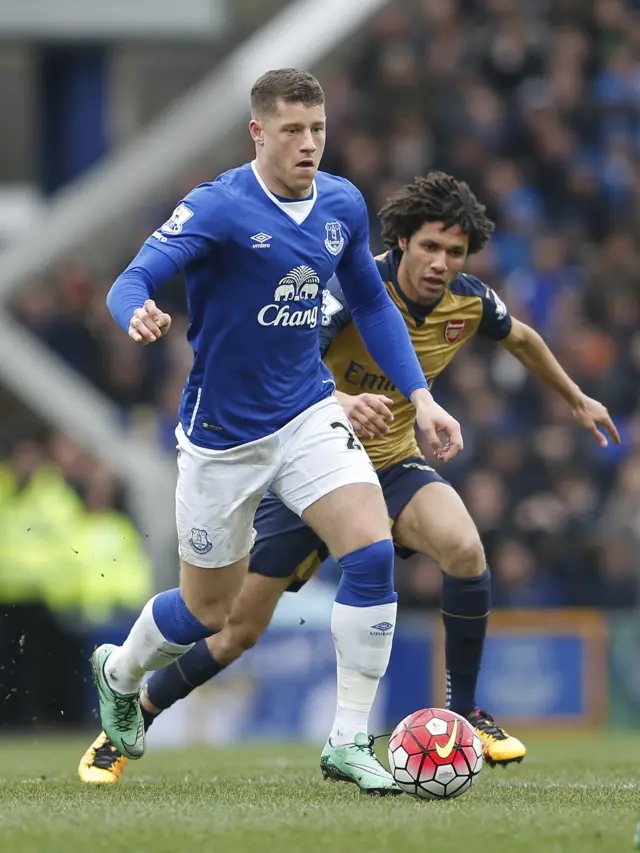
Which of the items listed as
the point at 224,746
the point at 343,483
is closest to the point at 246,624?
the point at 343,483

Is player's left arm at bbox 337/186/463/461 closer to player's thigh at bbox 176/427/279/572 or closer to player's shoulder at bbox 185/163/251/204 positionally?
player's shoulder at bbox 185/163/251/204

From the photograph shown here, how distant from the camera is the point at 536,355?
7727 mm

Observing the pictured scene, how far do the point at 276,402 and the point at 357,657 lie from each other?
1.01 metres

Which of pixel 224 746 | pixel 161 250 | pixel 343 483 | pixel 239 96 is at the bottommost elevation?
pixel 224 746

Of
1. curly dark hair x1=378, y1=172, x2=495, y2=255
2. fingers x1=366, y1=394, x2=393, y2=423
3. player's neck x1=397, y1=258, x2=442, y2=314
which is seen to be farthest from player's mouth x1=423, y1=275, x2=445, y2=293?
fingers x1=366, y1=394, x2=393, y2=423

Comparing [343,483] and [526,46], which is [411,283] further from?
[526,46]

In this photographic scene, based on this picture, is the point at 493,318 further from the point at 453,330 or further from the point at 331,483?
the point at 331,483

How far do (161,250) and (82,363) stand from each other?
10345mm

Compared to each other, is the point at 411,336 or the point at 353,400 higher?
the point at 411,336

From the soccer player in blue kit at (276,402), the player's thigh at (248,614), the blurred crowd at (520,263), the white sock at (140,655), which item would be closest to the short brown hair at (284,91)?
the soccer player in blue kit at (276,402)

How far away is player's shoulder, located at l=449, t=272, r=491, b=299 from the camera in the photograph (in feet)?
24.5

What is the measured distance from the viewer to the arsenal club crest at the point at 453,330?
7477mm

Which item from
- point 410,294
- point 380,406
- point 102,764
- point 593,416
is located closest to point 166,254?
point 380,406

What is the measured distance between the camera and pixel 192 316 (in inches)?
251
